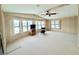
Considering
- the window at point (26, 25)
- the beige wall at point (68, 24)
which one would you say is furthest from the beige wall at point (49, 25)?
the window at point (26, 25)

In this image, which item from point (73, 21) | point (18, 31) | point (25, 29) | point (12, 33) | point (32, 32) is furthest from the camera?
point (73, 21)

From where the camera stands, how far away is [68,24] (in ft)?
28.7

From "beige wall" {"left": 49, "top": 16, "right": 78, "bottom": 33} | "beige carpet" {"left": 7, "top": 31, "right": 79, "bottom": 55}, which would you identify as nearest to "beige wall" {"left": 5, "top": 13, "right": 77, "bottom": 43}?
"beige wall" {"left": 49, "top": 16, "right": 78, "bottom": 33}

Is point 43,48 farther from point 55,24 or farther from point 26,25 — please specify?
point 55,24

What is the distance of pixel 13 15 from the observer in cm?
546

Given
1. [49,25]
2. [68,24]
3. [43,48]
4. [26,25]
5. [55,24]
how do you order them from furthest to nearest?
[49,25]
[55,24]
[68,24]
[26,25]
[43,48]

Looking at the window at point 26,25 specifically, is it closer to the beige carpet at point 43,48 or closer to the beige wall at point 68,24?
the beige carpet at point 43,48

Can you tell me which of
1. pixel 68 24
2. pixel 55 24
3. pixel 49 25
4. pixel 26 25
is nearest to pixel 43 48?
pixel 26 25

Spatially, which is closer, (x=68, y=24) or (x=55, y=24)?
(x=68, y=24)

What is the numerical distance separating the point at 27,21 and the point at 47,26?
403 centimetres

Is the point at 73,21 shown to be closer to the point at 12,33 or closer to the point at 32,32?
the point at 32,32

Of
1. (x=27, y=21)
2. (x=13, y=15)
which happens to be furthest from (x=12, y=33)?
(x=27, y=21)

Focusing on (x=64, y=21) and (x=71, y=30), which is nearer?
(x=71, y=30)

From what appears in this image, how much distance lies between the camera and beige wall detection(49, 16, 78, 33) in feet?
26.8
